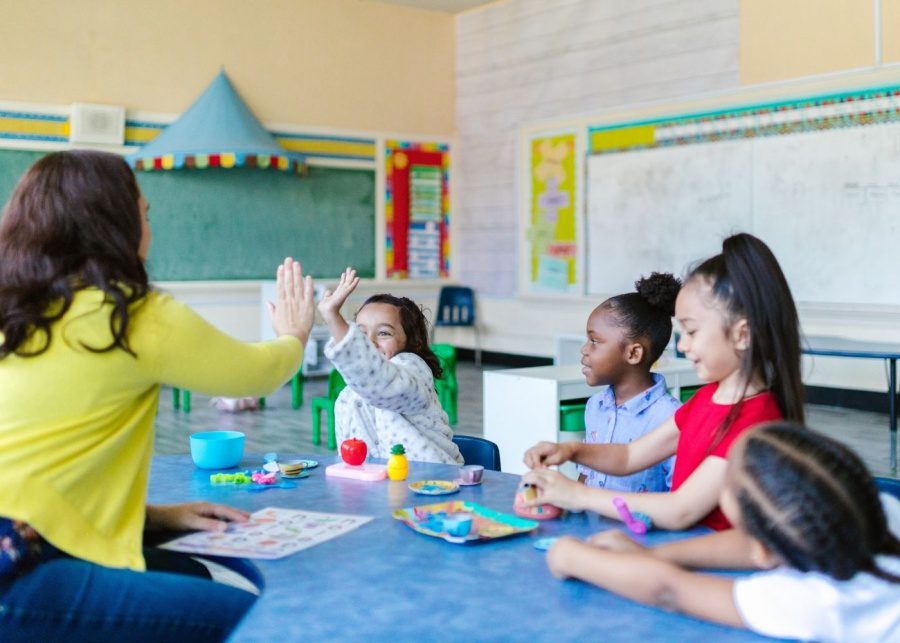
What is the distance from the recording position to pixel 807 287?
6203 millimetres

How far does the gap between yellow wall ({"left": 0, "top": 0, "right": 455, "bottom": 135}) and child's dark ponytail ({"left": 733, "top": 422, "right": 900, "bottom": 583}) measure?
23.0ft

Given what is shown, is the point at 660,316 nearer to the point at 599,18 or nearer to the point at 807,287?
the point at 807,287

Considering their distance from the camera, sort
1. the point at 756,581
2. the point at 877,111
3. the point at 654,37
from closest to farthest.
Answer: the point at 756,581 < the point at 877,111 < the point at 654,37

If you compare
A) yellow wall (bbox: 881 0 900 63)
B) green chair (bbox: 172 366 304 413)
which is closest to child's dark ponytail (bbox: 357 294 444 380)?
green chair (bbox: 172 366 304 413)

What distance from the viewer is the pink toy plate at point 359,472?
1844 mm

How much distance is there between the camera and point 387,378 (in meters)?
2.12

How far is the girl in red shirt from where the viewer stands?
4.77ft

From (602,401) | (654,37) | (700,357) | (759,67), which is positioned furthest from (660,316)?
(654,37)

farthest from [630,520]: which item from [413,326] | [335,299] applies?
[413,326]

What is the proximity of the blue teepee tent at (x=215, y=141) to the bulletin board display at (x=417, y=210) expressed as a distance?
132cm

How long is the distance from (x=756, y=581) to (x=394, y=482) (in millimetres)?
851

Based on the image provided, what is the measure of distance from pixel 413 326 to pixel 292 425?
3537 mm

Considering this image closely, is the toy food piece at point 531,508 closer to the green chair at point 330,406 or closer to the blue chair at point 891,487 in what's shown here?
the blue chair at point 891,487

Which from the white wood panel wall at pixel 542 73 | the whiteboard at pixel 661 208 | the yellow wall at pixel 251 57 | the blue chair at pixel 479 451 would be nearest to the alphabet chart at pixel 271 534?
the blue chair at pixel 479 451
